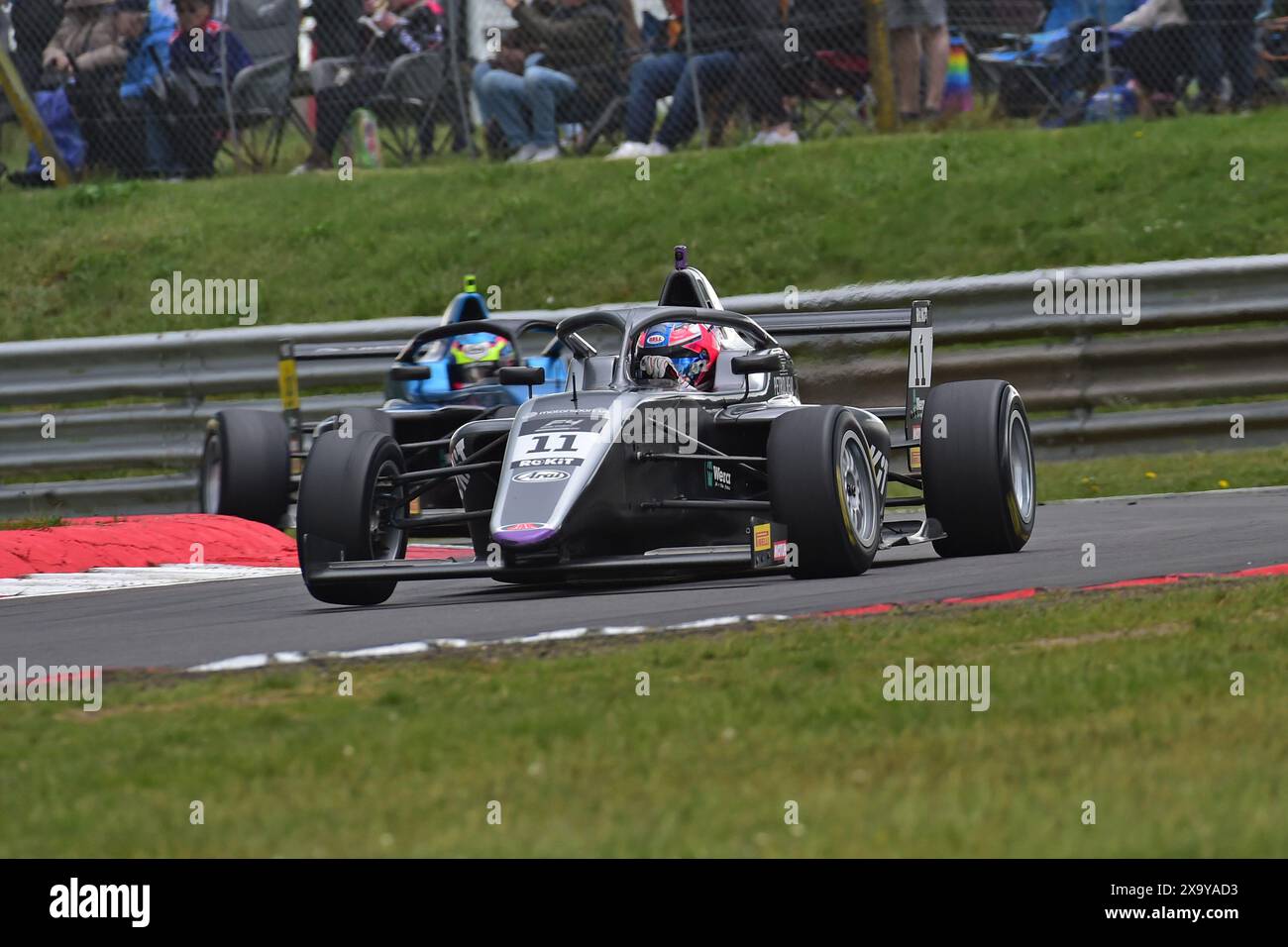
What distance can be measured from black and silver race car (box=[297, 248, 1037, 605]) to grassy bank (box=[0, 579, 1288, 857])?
65.2 inches

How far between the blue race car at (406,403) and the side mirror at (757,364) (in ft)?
6.48

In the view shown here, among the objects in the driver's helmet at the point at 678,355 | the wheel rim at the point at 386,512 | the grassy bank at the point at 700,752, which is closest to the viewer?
the grassy bank at the point at 700,752

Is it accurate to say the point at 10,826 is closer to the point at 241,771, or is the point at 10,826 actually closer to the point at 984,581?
the point at 241,771

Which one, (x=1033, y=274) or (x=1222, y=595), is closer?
(x=1222, y=595)

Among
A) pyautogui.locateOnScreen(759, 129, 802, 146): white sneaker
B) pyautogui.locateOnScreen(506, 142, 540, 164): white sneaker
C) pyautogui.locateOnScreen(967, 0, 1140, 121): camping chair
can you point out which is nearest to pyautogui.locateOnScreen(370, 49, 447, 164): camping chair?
pyautogui.locateOnScreen(506, 142, 540, 164): white sneaker

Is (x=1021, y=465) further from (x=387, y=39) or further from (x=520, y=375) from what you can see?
(x=387, y=39)

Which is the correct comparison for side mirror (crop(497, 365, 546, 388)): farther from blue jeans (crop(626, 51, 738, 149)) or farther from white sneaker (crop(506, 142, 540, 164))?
white sneaker (crop(506, 142, 540, 164))

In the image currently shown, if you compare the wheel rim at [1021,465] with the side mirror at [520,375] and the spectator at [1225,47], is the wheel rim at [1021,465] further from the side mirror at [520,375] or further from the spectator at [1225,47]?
the spectator at [1225,47]

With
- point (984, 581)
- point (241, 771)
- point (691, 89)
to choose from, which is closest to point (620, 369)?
point (984, 581)

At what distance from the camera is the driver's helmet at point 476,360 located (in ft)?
41.1

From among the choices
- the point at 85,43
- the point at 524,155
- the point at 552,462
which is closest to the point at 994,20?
the point at 524,155

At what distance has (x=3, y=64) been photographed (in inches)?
699

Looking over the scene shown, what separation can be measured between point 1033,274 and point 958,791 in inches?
400

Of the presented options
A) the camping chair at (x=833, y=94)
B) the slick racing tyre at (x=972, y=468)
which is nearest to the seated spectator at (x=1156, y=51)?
the camping chair at (x=833, y=94)
